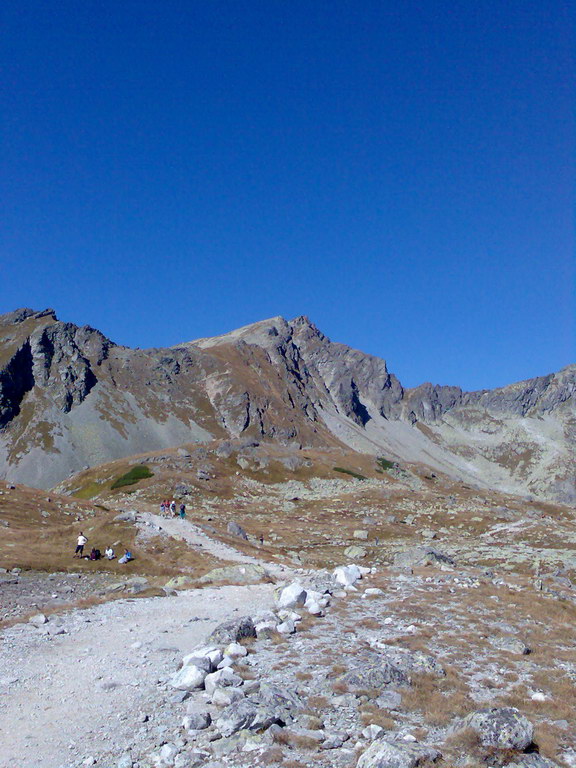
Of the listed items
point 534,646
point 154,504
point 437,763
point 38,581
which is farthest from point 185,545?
point 154,504

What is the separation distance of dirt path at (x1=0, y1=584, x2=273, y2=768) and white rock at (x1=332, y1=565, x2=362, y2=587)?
19.6ft

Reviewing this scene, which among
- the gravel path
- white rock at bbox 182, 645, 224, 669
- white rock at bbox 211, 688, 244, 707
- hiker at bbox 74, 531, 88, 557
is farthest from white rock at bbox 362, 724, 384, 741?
hiker at bbox 74, 531, 88, 557

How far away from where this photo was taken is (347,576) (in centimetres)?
3130

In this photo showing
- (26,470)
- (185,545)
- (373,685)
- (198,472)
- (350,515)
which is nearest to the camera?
(373,685)

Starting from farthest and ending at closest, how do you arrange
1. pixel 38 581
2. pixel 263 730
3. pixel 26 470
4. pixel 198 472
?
pixel 26 470 < pixel 198 472 < pixel 38 581 < pixel 263 730

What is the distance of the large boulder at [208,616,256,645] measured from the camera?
19.3 m

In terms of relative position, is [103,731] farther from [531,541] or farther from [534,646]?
[531,541]

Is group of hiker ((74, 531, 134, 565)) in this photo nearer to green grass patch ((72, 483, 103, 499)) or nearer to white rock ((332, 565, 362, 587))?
white rock ((332, 565, 362, 587))

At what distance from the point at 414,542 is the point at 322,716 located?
60000 millimetres

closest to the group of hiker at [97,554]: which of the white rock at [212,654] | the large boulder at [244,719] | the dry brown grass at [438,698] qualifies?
the white rock at [212,654]

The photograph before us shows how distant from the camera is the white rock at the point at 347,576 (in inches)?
1208

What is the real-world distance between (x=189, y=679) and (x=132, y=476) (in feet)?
341

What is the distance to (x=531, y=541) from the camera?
7044 cm

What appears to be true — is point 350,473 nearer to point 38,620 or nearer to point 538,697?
point 38,620
